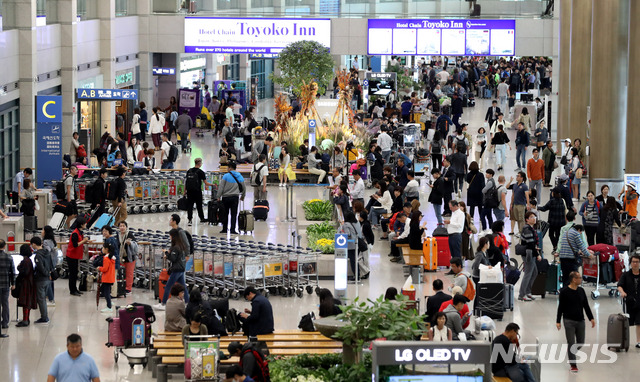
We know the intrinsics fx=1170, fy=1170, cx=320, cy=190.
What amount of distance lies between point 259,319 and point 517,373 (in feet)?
11.5

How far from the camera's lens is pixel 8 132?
28.8 meters

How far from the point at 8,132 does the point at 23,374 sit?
15169mm

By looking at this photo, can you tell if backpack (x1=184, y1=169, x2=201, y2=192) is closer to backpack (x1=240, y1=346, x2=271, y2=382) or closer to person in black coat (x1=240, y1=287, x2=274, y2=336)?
person in black coat (x1=240, y1=287, x2=274, y2=336)

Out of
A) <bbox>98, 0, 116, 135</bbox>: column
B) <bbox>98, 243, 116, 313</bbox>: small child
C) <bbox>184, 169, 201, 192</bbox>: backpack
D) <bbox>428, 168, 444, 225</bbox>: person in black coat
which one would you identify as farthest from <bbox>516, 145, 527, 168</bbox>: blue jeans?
<bbox>98, 243, 116, 313</bbox>: small child

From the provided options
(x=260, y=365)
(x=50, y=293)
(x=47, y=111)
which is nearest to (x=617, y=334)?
(x=260, y=365)

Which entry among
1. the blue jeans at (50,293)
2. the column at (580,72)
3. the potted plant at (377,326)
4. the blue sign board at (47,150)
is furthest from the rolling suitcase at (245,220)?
the column at (580,72)

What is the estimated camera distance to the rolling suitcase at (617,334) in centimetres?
1576

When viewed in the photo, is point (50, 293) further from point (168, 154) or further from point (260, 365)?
point (168, 154)

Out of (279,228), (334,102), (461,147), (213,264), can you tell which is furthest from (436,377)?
(334,102)

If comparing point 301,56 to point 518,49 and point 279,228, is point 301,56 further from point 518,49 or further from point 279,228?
point 279,228

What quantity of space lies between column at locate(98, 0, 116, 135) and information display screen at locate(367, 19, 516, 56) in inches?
371

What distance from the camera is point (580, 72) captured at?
122ft

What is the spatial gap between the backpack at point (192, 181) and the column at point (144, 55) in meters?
19.2

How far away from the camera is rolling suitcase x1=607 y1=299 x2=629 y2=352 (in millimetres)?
15758
